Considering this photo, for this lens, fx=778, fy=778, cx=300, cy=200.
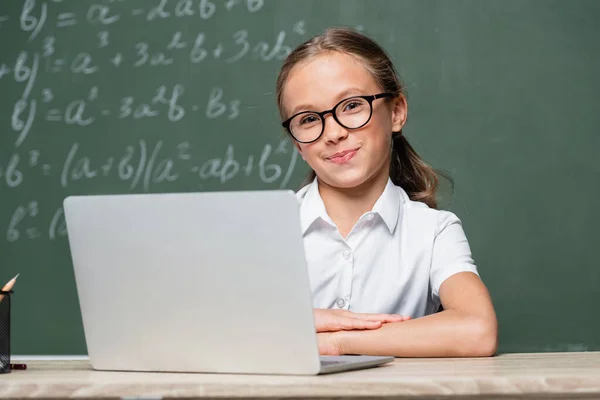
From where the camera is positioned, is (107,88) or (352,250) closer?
(352,250)

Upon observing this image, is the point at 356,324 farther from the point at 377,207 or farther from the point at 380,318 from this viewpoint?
the point at 377,207

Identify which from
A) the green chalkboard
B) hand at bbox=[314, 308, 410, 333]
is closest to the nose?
hand at bbox=[314, 308, 410, 333]

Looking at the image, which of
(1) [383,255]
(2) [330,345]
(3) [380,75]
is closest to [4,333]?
(2) [330,345]

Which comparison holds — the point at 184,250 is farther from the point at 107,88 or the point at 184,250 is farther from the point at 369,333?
the point at 107,88

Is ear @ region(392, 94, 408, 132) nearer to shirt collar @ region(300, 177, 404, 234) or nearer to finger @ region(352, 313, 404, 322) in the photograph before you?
shirt collar @ region(300, 177, 404, 234)

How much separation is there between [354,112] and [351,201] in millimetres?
211

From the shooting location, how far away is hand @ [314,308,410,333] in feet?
3.81

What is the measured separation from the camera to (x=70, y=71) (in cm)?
262

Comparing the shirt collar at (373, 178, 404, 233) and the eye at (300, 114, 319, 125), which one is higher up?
the eye at (300, 114, 319, 125)

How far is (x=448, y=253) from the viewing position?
152 centimetres

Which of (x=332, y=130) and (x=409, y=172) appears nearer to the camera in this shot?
(x=332, y=130)

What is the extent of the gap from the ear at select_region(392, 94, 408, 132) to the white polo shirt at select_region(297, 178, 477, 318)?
13cm

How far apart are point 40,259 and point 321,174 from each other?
1.36 meters

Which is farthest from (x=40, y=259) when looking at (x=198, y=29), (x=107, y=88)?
(x=198, y=29)
